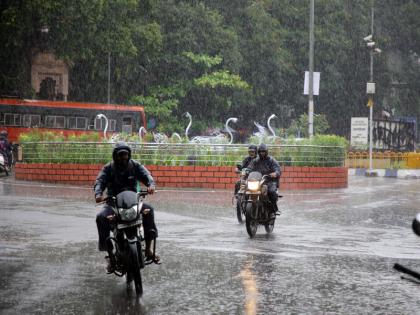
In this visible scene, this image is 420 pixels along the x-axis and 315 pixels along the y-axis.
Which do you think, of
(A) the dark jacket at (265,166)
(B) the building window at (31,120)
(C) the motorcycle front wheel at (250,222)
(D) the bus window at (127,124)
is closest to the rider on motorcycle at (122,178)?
(C) the motorcycle front wheel at (250,222)

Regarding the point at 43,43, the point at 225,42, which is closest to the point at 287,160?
the point at 43,43

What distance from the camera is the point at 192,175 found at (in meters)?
25.9

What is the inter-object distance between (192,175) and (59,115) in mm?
27369

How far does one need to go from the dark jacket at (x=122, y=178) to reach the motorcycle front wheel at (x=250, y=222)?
15.7 ft

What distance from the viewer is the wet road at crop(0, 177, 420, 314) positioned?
8664mm

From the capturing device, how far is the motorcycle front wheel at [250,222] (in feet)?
47.1

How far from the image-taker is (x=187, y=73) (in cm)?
5197

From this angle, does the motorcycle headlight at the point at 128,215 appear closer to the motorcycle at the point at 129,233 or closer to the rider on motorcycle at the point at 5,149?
the motorcycle at the point at 129,233

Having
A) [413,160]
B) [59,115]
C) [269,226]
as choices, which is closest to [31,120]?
[59,115]

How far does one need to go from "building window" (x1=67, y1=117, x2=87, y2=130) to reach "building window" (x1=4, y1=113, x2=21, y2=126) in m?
2.77

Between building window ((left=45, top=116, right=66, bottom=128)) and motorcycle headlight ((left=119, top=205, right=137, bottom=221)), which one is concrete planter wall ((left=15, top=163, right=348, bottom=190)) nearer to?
motorcycle headlight ((left=119, top=205, right=137, bottom=221))

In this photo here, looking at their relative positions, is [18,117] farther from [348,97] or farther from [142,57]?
[348,97]

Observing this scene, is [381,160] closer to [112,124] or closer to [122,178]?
[112,124]

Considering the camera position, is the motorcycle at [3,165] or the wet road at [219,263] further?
the motorcycle at [3,165]
